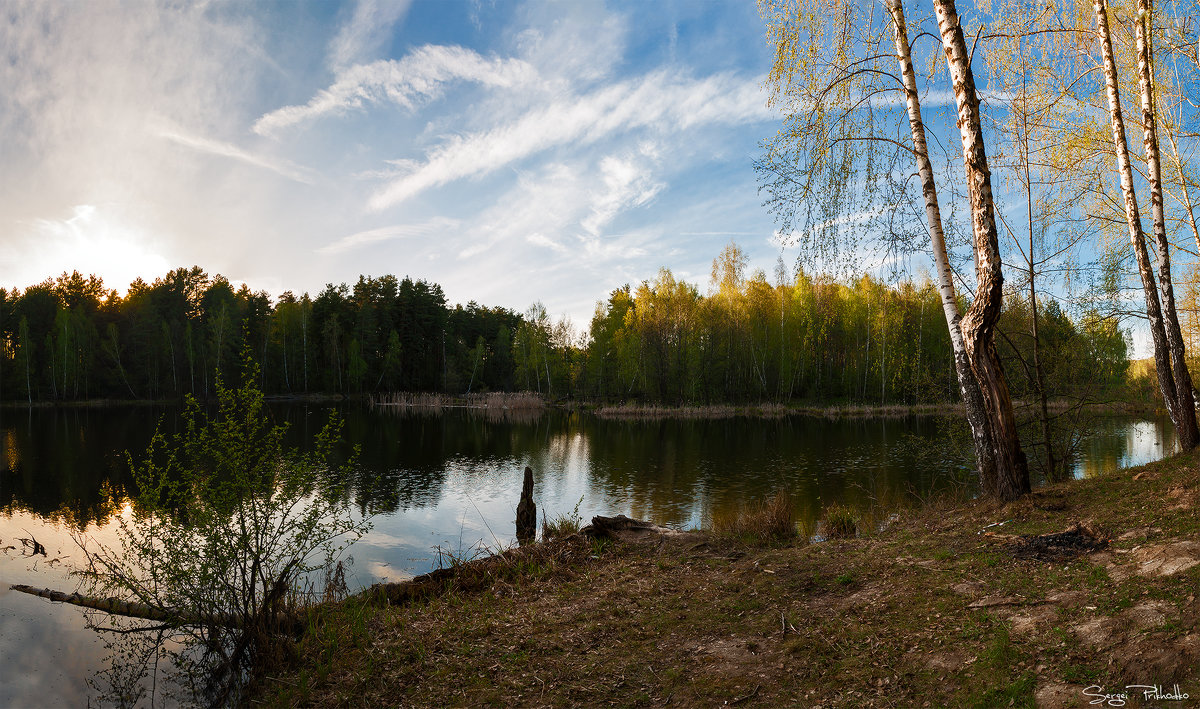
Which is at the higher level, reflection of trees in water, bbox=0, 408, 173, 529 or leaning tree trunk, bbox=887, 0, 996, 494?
leaning tree trunk, bbox=887, 0, 996, 494

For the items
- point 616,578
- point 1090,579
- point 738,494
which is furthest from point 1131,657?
point 738,494

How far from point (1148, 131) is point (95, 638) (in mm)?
15496

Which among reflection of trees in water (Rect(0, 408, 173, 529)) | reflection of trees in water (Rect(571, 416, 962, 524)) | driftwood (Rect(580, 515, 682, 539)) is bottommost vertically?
reflection of trees in water (Rect(571, 416, 962, 524))

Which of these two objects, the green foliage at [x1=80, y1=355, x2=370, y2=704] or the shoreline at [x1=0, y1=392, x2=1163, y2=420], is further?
the shoreline at [x1=0, y1=392, x2=1163, y2=420]

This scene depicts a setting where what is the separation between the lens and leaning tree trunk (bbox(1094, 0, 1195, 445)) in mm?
8117

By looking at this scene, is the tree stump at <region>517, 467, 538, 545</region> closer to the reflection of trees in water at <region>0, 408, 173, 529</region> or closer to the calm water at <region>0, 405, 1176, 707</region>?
the calm water at <region>0, 405, 1176, 707</region>

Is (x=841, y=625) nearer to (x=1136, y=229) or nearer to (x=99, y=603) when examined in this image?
(x=1136, y=229)

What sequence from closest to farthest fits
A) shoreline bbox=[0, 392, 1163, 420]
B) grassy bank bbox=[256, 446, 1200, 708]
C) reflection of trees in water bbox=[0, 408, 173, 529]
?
grassy bank bbox=[256, 446, 1200, 708] → reflection of trees in water bbox=[0, 408, 173, 529] → shoreline bbox=[0, 392, 1163, 420]

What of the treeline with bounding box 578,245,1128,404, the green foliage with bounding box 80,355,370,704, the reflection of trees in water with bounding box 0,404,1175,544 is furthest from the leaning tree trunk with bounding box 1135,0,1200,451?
the treeline with bounding box 578,245,1128,404

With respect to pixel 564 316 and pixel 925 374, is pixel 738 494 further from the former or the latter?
pixel 564 316

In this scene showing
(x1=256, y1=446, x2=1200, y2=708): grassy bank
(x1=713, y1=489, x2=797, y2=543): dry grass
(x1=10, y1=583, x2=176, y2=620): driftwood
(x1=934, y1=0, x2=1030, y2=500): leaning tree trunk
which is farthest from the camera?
(x1=713, y1=489, x2=797, y2=543): dry grass

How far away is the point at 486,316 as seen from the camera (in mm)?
87125
